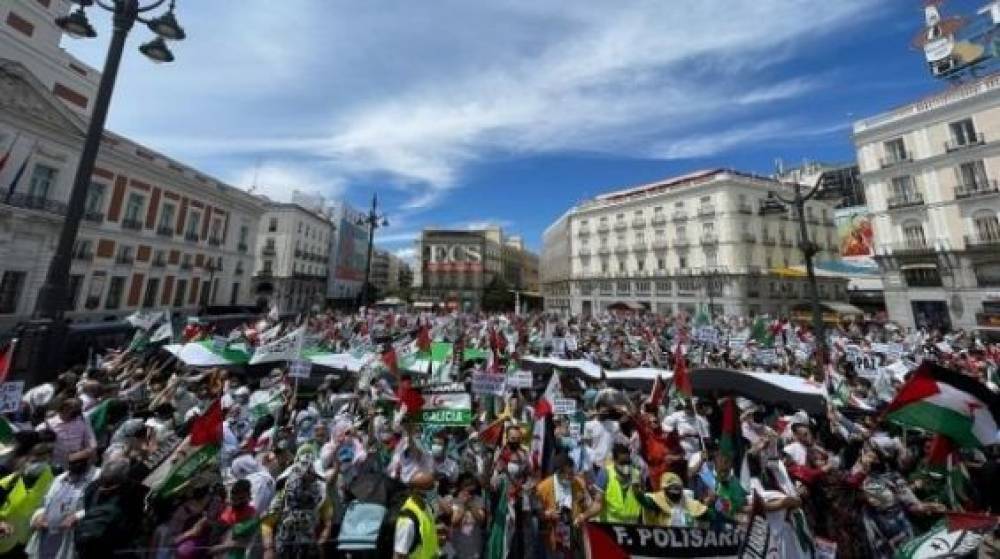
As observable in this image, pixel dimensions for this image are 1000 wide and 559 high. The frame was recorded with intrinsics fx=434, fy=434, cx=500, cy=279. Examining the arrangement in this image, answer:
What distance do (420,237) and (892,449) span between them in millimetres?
77666

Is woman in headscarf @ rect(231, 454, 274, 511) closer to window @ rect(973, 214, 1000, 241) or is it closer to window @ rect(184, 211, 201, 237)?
window @ rect(184, 211, 201, 237)

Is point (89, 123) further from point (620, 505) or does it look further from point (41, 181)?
point (41, 181)

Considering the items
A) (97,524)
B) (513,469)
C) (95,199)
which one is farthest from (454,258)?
(97,524)

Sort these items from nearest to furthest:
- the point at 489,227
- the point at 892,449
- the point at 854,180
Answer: the point at 892,449 → the point at 854,180 → the point at 489,227

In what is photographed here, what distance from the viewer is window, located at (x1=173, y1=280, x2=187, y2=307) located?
103 ft

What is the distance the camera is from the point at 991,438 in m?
3.89

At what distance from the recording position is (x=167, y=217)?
99.6 ft

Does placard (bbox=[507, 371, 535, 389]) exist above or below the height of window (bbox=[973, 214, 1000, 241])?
below

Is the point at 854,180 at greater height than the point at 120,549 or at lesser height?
greater

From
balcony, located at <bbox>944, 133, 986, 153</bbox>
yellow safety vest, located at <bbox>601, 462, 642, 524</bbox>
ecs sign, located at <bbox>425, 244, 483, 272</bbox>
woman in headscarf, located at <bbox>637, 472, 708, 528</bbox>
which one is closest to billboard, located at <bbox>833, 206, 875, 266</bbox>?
balcony, located at <bbox>944, 133, 986, 153</bbox>

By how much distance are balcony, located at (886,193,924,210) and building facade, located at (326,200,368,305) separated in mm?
54957

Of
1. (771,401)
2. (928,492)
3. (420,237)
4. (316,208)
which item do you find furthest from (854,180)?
(316,208)

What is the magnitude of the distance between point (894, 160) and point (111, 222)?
51.0 metres

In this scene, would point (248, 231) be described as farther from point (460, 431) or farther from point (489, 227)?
point (489, 227)
